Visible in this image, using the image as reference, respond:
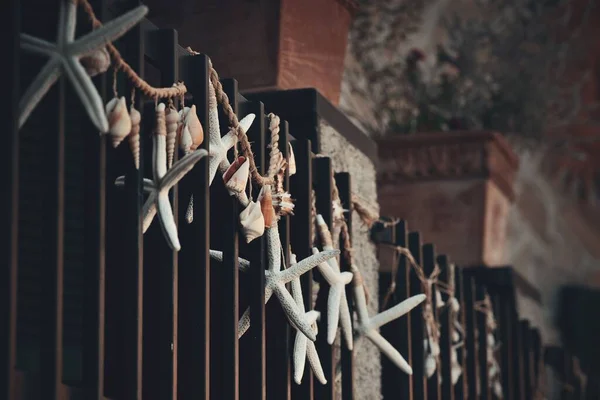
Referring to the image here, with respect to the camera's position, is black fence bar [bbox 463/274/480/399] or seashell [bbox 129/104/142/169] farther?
black fence bar [bbox 463/274/480/399]

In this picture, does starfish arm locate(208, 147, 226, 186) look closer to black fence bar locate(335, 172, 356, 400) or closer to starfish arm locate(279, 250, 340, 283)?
starfish arm locate(279, 250, 340, 283)

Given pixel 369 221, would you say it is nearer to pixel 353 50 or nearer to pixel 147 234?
pixel 147 234

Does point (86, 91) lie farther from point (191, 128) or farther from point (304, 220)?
point (304, 220)

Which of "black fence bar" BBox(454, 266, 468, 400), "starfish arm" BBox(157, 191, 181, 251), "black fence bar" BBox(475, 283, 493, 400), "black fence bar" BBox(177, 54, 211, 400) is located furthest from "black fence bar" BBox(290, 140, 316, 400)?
"black fence bar" BBox(475, 283, 493, 400)

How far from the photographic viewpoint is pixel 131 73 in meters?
1.42

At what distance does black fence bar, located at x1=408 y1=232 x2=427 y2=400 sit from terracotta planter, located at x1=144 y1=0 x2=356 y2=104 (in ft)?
1.64

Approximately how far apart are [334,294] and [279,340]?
0.64 ft

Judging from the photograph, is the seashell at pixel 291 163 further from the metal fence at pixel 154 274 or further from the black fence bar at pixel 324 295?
the black fence bar at pixel 324 295

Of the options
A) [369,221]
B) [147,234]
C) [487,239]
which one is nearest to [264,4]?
[369,221]

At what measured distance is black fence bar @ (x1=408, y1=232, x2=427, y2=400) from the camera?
9.06 ft

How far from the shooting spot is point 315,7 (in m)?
2.73

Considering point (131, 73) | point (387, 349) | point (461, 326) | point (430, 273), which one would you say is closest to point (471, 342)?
point (461, 326)

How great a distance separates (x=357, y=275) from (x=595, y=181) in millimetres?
5585

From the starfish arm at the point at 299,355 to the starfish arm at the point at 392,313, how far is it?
0.48 m
